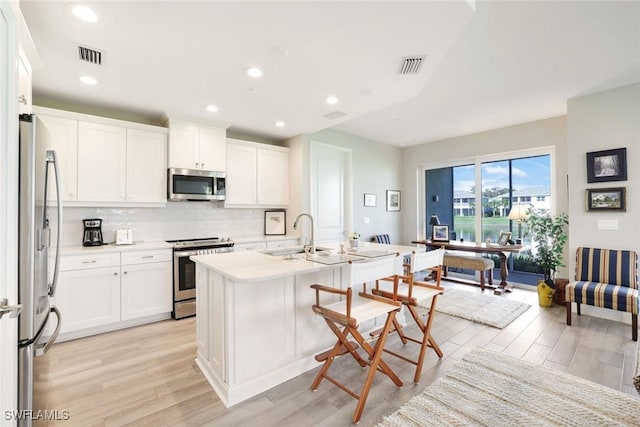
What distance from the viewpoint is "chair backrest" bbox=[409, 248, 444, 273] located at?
239cm

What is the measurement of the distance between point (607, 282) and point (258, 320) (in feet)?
13.5

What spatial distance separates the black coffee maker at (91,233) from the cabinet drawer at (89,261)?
40 cm

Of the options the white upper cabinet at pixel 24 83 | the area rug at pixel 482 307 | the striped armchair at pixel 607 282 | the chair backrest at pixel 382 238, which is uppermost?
the white upper cabinet at pixel 24 83

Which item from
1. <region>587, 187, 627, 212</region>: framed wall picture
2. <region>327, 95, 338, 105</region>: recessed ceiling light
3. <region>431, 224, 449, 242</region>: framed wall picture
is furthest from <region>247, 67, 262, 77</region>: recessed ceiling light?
<region>431, 224, 449, 242</region>: framed wall picture

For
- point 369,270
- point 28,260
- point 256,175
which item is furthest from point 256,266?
point 256,175

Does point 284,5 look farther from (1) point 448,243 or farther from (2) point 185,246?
(1) point 448,243

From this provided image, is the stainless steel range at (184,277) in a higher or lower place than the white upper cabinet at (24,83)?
lower

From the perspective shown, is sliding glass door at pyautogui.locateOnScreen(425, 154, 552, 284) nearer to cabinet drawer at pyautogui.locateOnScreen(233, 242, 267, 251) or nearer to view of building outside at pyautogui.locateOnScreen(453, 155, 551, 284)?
view of building outside at pyautogui.locateOnScreen(453, 155, 551, 284)

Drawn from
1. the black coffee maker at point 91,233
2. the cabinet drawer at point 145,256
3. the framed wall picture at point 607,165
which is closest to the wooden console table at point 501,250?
the framed wall picture at point 607,165

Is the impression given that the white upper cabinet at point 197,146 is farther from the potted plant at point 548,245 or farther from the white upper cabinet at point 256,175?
the potted plant at point 548,245

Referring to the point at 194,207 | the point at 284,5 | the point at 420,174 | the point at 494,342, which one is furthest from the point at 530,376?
the point at 420,174

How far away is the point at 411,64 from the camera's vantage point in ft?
8.39

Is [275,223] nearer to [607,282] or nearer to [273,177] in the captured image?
[273,177]

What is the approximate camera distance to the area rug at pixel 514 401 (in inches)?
71.1
